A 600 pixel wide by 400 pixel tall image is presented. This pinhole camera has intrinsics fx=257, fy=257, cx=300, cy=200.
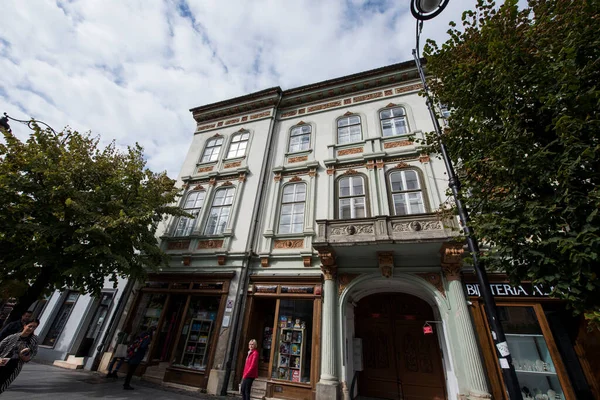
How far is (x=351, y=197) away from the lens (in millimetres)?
9766

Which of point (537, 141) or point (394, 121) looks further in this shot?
point (394, 121)

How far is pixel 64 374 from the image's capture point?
8180 mm

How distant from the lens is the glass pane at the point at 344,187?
393 inches

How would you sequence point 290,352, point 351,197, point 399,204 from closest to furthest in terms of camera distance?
point 290,352 < point 399,204 < point 351,197

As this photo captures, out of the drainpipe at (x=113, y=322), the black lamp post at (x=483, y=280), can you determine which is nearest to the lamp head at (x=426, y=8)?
the black lamp post at (x=483, y=280)

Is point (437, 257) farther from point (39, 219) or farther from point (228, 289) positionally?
point (39, 219)

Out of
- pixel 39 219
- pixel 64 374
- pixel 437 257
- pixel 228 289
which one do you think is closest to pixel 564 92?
pixel 437 257

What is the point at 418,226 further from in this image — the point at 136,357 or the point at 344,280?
the point at 136,357

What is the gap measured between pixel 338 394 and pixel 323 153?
853 cm

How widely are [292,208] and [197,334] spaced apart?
5.60m

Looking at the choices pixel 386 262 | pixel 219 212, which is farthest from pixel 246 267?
pixel 386 262

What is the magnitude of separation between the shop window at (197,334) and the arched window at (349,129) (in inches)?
335

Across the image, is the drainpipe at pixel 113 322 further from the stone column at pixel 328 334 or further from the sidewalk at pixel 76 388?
the stone column at pixel 328 334

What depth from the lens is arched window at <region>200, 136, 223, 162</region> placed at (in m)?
13.5
